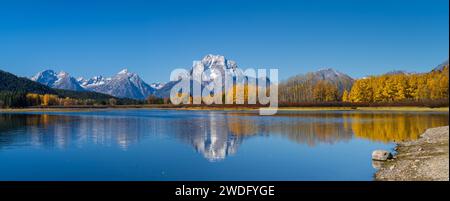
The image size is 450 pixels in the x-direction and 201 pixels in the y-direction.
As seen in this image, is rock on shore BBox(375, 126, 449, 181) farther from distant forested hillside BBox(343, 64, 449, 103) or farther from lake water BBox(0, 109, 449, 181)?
distant forested hillside BBox(343, 64, 449, 103)

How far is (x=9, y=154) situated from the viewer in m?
27.4

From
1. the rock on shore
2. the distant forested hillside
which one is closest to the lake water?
the rock on shore

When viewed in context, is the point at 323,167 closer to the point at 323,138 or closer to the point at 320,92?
the point at 323,138

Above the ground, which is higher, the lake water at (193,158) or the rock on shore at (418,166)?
the rock on shore at (418,166)

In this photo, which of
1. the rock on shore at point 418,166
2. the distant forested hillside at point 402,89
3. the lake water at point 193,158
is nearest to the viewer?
the rock on shore at point 418,166

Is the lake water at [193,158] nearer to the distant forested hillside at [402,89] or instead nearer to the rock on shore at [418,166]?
the rock on shore at [418,166]

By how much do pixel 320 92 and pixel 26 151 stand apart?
143 m

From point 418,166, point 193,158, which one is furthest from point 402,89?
point 418,166

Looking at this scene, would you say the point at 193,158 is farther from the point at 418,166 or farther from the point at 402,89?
the point at 402,89

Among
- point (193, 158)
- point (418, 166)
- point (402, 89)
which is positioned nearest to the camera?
point (418, 166)

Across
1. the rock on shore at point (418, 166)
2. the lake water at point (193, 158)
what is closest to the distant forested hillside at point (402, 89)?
the lake water at point (193, 158)

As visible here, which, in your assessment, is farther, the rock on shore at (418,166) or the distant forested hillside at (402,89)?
the distant forested hillside at (402,89)
